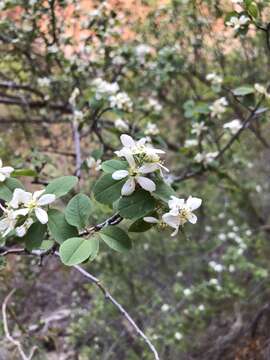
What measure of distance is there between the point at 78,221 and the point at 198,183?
106 inches

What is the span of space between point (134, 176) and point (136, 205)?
0.18 feet

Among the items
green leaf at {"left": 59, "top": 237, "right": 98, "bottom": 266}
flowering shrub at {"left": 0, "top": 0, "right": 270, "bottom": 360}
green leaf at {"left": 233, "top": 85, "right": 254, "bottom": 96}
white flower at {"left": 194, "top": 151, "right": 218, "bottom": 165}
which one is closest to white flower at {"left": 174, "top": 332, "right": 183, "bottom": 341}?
flowering shrub at {"left": 0, "top": 0, "right": 270, "bottom": 360}

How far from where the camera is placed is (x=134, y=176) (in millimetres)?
912

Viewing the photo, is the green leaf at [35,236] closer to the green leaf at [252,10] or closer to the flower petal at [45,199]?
the flower petal at [45,199]

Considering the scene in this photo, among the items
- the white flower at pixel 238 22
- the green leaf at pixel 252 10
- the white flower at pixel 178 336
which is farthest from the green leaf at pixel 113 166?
the white flower at pixel 178 336

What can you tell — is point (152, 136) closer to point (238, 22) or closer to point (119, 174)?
point (238, 22)

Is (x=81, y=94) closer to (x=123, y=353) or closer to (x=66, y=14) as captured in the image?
(x=66, y=14)

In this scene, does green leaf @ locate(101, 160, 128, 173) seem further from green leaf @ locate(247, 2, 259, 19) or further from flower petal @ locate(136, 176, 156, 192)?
green leaf @ locate(247, 2, 259, 19)

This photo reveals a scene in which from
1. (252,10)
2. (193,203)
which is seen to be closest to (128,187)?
(193,203)

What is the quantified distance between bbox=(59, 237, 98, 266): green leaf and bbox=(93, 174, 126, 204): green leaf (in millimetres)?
85

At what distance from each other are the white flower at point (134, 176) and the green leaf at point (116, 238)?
10 centimetres

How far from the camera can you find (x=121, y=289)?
298 centimetres

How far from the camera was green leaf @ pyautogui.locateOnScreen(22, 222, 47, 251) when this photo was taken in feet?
3.20

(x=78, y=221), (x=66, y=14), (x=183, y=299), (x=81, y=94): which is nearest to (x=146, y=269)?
(x=183, y=299)
